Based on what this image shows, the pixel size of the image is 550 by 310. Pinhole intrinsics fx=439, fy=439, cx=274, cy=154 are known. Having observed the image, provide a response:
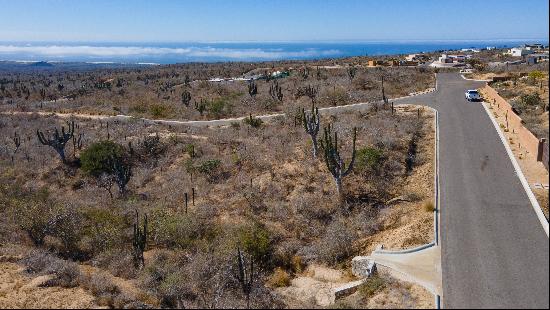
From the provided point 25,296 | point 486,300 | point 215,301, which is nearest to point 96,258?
point 25,296

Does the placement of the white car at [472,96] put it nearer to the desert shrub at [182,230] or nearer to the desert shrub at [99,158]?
the desert shrub at [182,230]

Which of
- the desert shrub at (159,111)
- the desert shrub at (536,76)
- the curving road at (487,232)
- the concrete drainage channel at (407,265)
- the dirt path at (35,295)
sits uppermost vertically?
the desert shrub at (536,76)

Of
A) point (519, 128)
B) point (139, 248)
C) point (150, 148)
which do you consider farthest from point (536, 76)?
point (139, 248)

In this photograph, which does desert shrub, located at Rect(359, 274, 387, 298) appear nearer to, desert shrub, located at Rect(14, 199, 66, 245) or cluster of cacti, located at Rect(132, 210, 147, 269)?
cluster of cacti, located at Rect(132, 210, 147, 269)

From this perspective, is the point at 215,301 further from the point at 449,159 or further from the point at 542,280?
the point at 449,159

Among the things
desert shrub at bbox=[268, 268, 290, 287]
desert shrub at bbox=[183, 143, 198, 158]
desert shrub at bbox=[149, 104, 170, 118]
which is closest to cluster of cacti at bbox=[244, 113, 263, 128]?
desert shrub at bbox=[183, 143, 198, 158]

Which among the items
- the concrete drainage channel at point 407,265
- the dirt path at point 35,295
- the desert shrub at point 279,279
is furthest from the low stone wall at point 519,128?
the dirt path at point 35,295
